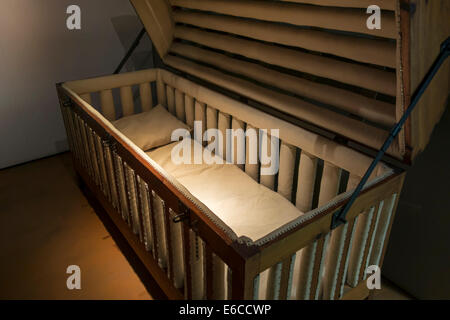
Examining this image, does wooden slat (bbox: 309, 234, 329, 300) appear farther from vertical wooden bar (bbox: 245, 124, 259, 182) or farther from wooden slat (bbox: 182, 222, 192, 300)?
vertical wooden bar (bbox: 245, 124, 259, 182)

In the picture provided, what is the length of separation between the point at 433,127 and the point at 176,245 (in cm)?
117

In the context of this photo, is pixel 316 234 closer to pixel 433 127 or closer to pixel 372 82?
pixel 372 82

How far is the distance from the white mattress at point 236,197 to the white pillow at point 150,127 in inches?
5.1

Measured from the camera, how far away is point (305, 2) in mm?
1390

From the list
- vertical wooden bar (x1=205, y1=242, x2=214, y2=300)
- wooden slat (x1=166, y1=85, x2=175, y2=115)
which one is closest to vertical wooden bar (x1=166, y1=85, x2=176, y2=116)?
wooden slat (x1=166, y1=85, x2=175, y2=115)

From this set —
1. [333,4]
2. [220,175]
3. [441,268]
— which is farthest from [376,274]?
[333,4]

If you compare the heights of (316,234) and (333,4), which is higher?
(333,4)

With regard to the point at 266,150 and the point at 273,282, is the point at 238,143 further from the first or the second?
the point at 273,282

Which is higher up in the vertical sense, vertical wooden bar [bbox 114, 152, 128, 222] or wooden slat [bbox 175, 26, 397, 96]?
wooden slat [bbox 175, 26, 397, 96]

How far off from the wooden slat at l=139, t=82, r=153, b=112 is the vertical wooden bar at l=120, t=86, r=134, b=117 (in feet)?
0.28

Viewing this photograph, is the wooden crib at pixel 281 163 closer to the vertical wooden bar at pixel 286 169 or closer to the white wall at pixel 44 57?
the vertical wooden bar at pixel 286 169

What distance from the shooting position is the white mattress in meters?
1.73

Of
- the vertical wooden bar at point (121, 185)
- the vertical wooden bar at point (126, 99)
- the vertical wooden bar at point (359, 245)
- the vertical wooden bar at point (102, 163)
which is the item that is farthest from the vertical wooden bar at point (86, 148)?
the vertical wooden bar at point (359, 245)

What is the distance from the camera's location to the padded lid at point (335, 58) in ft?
3.64
